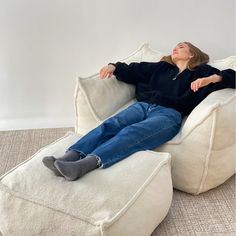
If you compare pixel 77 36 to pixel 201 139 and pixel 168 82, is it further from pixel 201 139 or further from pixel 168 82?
pixel 201 139

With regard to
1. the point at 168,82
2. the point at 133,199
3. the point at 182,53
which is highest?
the point at 182,53

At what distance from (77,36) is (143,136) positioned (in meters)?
1.03

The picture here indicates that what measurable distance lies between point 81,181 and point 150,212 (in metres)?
0.29

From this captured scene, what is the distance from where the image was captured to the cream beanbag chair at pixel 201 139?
1.82 m

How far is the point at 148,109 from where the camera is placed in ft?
7.06

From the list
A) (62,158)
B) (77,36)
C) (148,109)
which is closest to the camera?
(62,158)

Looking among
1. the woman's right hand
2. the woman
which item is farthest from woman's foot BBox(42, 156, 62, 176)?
the woman's right hand

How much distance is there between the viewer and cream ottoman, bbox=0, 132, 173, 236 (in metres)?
1.44

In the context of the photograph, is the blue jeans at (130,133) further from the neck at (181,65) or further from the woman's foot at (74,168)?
the neck at (181,65)

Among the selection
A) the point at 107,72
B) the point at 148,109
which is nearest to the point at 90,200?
the point at 148,109

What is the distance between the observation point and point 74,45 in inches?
103

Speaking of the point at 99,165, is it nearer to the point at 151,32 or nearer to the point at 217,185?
the point at 217,185

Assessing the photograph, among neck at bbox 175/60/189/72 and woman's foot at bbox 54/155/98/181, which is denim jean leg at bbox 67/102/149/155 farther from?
neck at bbox 175/60/189/72

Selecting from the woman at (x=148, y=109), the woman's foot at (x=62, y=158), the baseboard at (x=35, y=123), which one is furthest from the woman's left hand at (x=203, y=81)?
the baseboard at (x=35, y=123)
